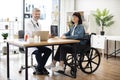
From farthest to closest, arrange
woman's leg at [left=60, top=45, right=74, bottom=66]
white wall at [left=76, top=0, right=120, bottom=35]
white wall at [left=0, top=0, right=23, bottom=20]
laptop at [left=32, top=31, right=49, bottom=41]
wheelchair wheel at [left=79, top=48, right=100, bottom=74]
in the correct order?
1. white wall at [left=0, top=0, right=23, bottom=20]
2. white wall at [left=76, top=0, right=120, bottom=35]
3. wheelchair wheel at [left=79, top=48, right=100, bottom=74]
4. woman's leg at [left=60, top=45, right=74, bottom=66]
5. laptop at [left=32, top=31, right=49, bottom=41]

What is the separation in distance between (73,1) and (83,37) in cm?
415

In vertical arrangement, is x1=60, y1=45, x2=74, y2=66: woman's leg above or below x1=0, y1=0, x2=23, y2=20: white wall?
below

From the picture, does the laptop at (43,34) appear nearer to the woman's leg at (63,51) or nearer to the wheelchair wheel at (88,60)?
the woman's leg at (63,51)

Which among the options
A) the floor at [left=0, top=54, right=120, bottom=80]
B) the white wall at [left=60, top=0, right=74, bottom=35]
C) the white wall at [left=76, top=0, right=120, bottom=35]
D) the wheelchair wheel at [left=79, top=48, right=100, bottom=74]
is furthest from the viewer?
the white wall at [left=60, top=0, right=74, bottom=35]

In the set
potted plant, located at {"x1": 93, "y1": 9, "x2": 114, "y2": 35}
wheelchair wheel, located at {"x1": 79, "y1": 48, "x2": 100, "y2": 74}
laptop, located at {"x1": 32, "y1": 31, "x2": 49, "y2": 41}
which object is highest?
potted plant, located at {"x1": 93, "y1": 9, "x2": 114, "y2": 35}

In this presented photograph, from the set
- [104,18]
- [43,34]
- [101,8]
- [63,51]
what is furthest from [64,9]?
[43,34]

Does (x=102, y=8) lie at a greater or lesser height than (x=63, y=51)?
greater

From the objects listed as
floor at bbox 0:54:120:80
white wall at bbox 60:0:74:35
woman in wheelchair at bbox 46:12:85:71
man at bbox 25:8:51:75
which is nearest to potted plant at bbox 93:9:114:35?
white wall at bbox 60:0:74:35

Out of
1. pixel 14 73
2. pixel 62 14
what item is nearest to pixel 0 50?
pixel 14 73

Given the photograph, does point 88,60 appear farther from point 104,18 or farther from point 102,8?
point 102,8

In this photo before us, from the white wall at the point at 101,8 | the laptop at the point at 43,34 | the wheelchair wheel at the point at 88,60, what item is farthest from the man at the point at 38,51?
the white wall at the point at 101,8

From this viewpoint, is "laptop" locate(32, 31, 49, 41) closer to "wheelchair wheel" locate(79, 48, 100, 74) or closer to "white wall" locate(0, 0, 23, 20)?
"wheelchair wheel" locate(79, 48, 100, 74)

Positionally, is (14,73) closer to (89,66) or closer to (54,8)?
(89,66)

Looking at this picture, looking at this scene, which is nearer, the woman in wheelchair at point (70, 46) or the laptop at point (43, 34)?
the laptop at point (43, 34)
